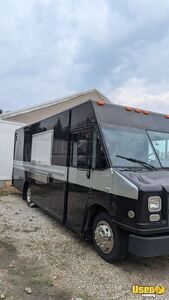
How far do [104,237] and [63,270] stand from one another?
2.60ft

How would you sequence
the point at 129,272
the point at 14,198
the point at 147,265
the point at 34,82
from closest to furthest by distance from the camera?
1. the point at 129,272
2. the point at 147,265
3. the point at 14,198
4. the point at 34,82

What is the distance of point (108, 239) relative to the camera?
4145mm

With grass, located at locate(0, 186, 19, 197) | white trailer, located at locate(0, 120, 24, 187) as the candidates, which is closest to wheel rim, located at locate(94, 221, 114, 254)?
grass, located at locate(0, 186, 19, 197)

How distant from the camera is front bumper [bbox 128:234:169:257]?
350 cm

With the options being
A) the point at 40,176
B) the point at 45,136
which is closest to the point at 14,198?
the point at 40,176

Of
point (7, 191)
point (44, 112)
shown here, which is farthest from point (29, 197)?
point (44, 112)

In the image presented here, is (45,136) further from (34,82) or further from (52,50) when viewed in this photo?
(34,82)

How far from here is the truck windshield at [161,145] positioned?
4.56 meters

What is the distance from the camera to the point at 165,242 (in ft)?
11.8

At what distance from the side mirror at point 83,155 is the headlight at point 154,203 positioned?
4.71 ft

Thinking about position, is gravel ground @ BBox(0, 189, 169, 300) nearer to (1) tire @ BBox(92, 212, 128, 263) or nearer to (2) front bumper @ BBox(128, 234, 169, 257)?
(1) tire @ BBox(92, 212, 128, 263)

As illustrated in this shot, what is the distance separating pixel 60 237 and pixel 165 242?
252 centimetres

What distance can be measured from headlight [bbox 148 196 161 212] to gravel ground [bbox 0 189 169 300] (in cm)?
108

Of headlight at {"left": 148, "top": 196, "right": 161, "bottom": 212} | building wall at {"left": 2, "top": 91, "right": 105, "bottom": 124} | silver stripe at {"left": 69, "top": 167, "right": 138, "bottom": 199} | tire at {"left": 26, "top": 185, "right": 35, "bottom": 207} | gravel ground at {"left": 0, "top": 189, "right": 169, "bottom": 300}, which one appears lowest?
gravel ground at {"left": 0, "top": 189, "right": 169, "bottom": 300}
